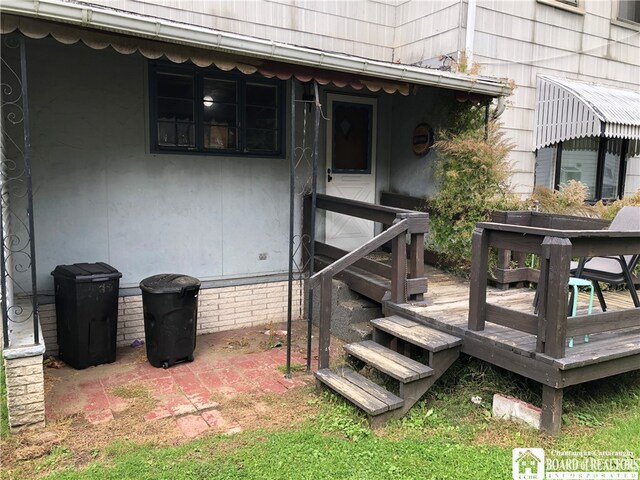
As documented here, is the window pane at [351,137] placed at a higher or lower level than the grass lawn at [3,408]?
higher

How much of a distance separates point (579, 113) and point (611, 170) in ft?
7.83

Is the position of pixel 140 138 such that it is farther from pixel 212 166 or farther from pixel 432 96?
pixel 432 96

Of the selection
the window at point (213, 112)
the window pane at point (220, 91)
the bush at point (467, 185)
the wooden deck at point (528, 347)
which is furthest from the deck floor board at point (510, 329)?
the window pane at point (220, 91)

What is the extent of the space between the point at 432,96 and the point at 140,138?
152 inches

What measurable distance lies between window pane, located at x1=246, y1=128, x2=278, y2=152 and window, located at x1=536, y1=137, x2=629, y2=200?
13.4 ft

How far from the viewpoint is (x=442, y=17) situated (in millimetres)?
6875

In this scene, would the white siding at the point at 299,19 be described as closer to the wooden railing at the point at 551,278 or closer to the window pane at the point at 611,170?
the window pane at the point at 611,170

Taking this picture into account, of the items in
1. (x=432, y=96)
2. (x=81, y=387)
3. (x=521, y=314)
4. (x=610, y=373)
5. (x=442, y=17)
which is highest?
(x=442, y=17)

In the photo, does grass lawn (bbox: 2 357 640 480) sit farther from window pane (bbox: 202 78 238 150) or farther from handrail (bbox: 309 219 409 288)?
window pane (bbox: 202 78 238 150)

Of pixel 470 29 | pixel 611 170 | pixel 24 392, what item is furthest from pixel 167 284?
pixel 611 170

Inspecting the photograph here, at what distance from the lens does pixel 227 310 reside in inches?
252

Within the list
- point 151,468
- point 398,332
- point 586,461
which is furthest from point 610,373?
point 151,468

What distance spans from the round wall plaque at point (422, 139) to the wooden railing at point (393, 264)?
6.07ft

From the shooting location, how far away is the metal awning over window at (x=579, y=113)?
6680 millimetres
